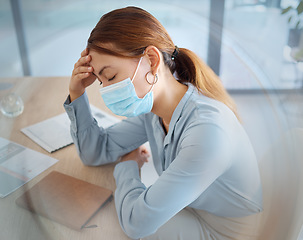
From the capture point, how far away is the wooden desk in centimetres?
65

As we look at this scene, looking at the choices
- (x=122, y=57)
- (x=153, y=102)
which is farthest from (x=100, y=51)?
(x=153, y=102)

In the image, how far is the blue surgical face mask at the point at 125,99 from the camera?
698 millimetres

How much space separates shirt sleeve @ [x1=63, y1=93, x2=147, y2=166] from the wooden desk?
0.12 feet

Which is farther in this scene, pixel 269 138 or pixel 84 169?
pixel 84 169

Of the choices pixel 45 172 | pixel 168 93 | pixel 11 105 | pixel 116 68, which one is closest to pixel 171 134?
pixel 168 93

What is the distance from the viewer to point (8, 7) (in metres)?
0.63

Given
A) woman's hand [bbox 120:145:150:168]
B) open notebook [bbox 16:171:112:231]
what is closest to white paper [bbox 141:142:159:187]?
woman's hand [bbox 120:145:150:168]

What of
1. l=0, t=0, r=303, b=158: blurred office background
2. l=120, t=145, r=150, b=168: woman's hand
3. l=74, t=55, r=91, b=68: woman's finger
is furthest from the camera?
l=120, t=145, r=150, b=168: woman's hand

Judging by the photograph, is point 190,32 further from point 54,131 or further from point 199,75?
point 54,131

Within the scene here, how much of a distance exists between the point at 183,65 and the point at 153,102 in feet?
0.39

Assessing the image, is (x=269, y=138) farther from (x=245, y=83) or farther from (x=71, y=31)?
(x=71, y=31)

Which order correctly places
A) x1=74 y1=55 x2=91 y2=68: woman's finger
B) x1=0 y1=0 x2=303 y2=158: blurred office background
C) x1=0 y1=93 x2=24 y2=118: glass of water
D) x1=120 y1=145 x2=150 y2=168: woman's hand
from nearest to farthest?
x1=0 y1=0 x2=303 y2=158: blurred office background → x1=74 y1=55 x2=91 y2=68: woman's finger → x1=120 y1=145 x2=150 y2=168: woman's hand → x1=0 y1=93 x2=24 y2=118: glass of water

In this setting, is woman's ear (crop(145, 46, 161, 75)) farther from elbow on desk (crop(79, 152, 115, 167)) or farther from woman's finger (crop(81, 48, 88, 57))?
elbow on desk (crop(79, 152, 115, 167))

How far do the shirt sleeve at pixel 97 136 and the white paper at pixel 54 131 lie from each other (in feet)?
0.29
